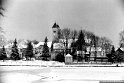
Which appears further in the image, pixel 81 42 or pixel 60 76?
pixel 81 42

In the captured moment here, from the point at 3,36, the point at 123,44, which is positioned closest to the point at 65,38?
the point at 123,44

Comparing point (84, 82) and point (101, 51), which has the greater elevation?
point (101, 51)

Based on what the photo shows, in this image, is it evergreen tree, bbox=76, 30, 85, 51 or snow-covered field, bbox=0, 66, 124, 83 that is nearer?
snow-covered field, bbox=0, 66, 124, 83

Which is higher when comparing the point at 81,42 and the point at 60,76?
the point at 81,42

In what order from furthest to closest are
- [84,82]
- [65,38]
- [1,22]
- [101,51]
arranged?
1. [101,51]
2. [65,38]
3. [84,82]
4. [1,22]

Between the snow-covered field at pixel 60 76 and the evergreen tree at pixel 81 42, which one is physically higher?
the evergreen tree at pixel 81 42

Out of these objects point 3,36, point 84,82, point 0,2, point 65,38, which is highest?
point 65,38

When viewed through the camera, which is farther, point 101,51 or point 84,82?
point 101,51

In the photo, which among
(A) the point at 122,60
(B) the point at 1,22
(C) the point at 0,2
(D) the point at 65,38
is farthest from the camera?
(D) the point at 65,38

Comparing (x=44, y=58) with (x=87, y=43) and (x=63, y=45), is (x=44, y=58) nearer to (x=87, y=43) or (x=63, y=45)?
(x=63, y=45)

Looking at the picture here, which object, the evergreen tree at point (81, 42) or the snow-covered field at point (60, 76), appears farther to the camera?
the evergreen tree at point (81, 42)

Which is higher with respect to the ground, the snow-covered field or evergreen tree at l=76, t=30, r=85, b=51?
evergreen tree at l=76, t=30, r=85, b=51

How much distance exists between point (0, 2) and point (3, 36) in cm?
389

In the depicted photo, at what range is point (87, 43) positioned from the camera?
164 feet
